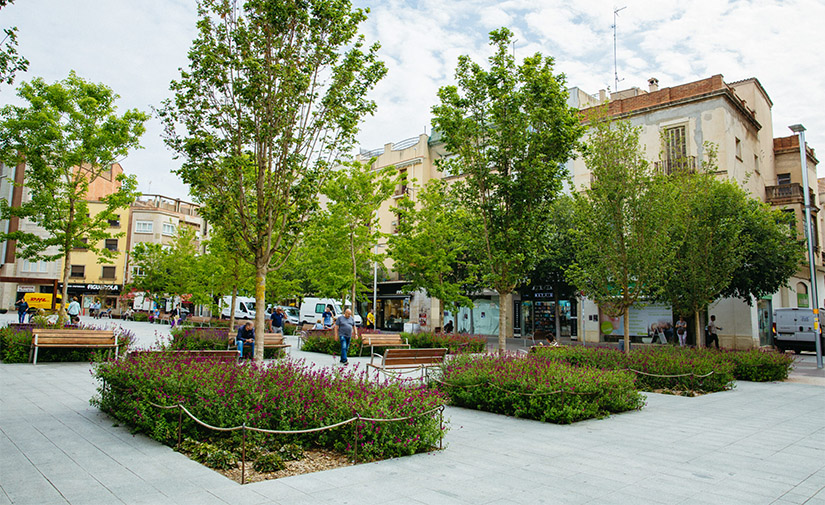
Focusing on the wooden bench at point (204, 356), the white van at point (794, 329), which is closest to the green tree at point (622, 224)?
the wooden bench at point (204, 356)

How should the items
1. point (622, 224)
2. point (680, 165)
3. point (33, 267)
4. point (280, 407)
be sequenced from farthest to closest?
1. point (33, 267)
2. point (680, 165)
3. point (622, 224)
4. point (280, 407)

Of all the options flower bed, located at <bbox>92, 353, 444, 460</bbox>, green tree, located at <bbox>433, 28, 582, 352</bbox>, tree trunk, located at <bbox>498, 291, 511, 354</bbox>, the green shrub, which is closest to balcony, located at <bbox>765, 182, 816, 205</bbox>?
green tree, located at <bbox>433, 28, 582, 352</bbox>

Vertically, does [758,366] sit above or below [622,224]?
below

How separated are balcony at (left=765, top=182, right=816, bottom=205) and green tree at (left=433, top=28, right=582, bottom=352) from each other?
25.6m

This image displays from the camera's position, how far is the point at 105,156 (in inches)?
661

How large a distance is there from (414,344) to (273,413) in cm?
1314

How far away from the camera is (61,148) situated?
16297 mm

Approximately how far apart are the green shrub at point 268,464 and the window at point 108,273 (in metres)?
63.4

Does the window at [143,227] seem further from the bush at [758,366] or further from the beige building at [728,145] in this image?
the bush at [758,366]

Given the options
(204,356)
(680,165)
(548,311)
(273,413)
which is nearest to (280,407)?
(273,413)

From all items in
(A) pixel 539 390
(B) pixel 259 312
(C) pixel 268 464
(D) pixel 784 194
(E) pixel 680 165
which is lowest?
(C) pixel 268 464

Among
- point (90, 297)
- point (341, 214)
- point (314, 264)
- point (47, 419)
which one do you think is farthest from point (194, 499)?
point (90, 297)

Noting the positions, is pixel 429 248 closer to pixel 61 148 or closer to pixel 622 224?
pixel 622 224

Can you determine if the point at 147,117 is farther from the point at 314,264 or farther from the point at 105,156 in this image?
the point at 314,264
